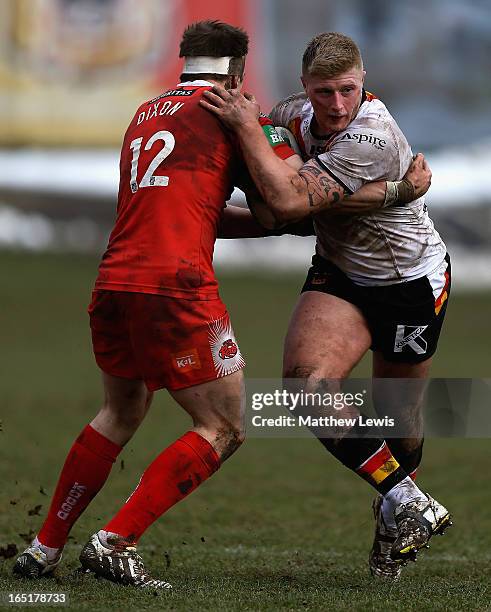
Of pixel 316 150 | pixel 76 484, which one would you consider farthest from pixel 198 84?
pixel 76 484

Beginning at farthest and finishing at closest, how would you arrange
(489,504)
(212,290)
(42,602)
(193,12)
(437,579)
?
(193,12) < (489,504) < (437,579) < (212,290) < (42,602)

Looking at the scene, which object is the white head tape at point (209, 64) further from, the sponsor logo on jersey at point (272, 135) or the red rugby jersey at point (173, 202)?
the sponsor logo on jersey at point (272, 135)

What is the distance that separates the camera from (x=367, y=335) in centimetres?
562

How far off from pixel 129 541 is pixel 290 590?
2.53 feet

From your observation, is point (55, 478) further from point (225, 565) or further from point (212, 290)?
point (212, 290)

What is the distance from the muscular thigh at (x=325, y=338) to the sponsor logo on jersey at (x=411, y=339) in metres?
0.15

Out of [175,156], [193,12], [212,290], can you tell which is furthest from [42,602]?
[193,12]

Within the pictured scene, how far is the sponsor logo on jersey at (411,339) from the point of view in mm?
5641

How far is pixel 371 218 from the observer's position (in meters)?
5.56

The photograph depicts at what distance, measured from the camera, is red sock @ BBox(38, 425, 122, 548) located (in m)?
5.24

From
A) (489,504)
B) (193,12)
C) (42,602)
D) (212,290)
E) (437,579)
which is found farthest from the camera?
(193,12)

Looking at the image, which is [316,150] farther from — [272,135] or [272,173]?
[272,173]

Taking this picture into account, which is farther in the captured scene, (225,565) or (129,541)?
(225,565)

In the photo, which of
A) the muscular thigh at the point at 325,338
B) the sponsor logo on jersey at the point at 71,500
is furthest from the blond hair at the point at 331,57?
the sponsor logo on jersey at the point at 71,500
